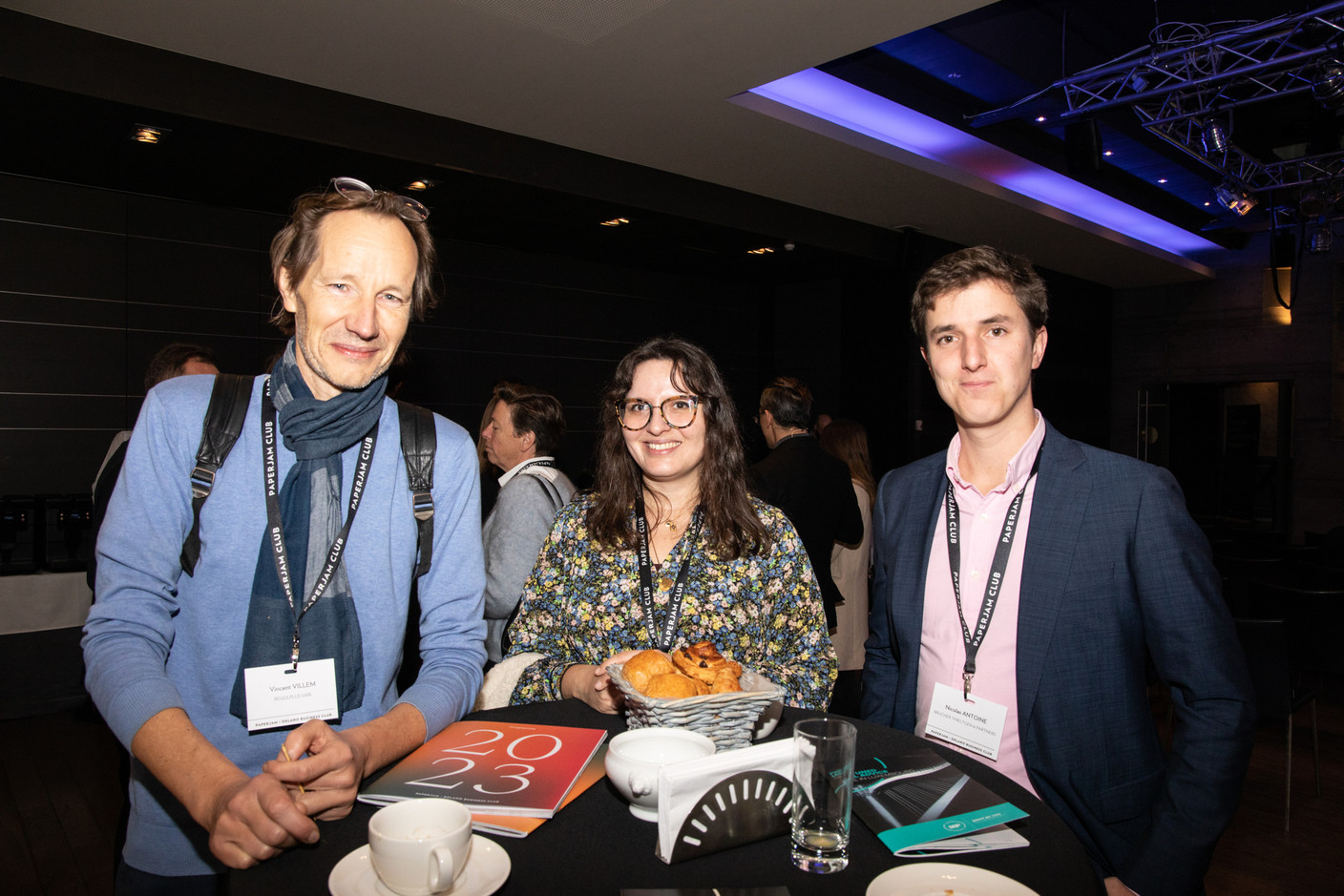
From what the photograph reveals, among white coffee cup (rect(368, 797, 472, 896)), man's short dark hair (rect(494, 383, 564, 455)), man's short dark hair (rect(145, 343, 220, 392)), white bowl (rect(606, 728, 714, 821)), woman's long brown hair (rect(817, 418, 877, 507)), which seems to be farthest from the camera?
woman's long brown hair (rect(817, 418, 877, 507))

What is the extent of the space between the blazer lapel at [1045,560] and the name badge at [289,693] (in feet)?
4.00

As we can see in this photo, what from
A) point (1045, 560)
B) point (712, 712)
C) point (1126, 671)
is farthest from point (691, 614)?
point (1126, 671)

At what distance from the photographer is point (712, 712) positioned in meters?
1.18

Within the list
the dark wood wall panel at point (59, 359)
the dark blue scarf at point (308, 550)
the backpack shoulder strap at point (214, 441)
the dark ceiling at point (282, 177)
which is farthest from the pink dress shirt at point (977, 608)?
the dark wood wall panel at point (59, 359)

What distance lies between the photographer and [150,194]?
563 cm

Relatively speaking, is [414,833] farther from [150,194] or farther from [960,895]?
[150,194]

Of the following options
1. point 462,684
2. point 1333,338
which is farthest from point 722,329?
point 462,684

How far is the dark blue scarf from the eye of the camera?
1.26 metres

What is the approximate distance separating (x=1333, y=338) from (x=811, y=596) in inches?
393

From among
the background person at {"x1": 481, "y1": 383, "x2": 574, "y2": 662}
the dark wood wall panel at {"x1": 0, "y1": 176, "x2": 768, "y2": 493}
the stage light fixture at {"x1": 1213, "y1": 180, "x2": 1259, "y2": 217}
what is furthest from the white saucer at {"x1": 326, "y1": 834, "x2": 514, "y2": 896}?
the stage light fixture at {"x1": 1213, "y1": 180, "x2": 1259, "y2": 217}

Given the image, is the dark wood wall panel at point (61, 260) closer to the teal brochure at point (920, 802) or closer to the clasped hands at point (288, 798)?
the clasped hands at point (288, 798)

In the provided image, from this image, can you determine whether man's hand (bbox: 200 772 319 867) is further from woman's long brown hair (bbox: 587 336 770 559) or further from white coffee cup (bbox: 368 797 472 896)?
woman's long brown hair (bbox: 587 336 770 559)

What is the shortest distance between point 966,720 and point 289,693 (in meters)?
1.20

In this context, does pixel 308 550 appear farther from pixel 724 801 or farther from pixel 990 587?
pixel 990 587
